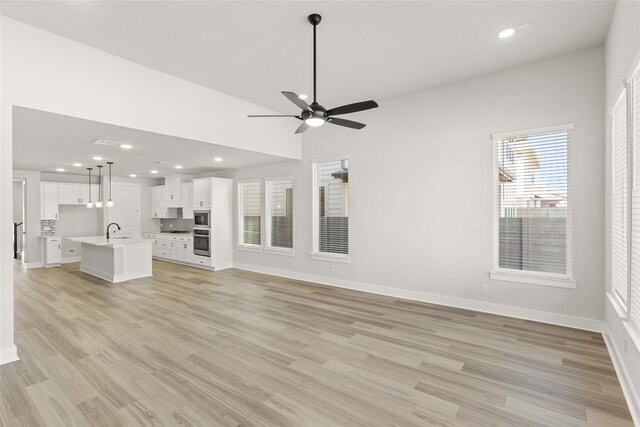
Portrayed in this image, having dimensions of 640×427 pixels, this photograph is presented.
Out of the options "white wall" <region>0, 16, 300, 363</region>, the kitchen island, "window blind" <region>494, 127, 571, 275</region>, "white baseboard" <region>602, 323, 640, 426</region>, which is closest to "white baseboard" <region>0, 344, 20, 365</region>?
"white wall" <region>0, 16, 300, 363</region>

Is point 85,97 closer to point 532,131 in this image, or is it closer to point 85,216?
point 532,131

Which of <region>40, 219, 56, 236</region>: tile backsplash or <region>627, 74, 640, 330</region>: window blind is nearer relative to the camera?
<region>627, 74, 640, 330</region>: window blind

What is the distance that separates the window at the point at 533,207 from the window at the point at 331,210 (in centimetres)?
255

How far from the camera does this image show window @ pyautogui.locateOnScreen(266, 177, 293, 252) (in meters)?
7.09

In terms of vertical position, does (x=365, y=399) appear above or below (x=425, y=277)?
below

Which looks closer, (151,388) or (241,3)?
(151,388)

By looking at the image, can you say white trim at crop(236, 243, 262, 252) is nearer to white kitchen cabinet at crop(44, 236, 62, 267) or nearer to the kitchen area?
the kitchen area

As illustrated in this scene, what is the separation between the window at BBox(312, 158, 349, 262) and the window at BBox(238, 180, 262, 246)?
186 cm

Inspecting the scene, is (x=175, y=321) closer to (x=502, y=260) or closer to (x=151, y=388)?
(x=151, y=388)

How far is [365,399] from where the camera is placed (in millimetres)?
2473

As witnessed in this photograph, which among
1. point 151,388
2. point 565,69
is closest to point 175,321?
point 151,388

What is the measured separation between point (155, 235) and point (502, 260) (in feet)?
29.9

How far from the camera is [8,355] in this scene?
3.03 metres

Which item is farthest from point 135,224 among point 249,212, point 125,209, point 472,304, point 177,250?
point 472,304
